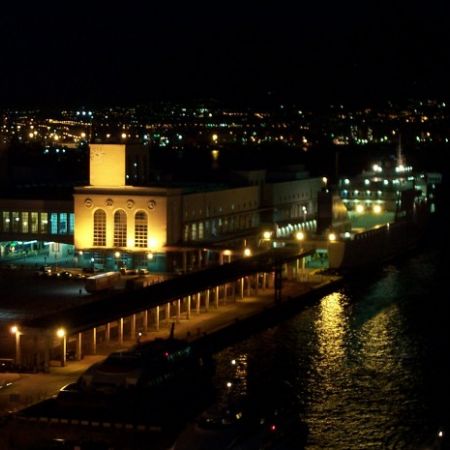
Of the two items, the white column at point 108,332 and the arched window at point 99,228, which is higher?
the arched window at point 99,228

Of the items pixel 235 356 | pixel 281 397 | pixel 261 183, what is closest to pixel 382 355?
pixel 235 356

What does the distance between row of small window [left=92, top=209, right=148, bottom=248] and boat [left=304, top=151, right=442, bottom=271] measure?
111 inches

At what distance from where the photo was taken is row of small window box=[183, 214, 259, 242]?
17.8 metres

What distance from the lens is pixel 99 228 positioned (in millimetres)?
17109

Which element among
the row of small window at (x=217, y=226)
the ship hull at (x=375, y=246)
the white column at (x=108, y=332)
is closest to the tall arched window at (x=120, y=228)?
the row of small window at (x=217, y=226)

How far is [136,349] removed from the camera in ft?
31.9

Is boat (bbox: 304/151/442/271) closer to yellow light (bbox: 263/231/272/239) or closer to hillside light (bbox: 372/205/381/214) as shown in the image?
hillside light (bbox: 372/205/381/214)

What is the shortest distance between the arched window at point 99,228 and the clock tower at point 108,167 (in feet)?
2.07

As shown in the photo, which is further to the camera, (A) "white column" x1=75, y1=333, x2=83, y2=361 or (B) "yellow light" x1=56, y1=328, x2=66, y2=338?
(A) "white column" x1=75, y1=333, x2=83, y2=361

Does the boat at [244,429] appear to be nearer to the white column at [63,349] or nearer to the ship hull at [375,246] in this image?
the white column at [63,349]

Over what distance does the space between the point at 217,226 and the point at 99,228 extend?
236 centimetres

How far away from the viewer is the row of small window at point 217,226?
1780cm

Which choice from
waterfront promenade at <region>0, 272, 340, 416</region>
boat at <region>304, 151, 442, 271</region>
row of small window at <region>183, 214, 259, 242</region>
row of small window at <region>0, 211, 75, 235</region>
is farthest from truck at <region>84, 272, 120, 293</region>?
boat at <region>304, 151, 442, 271</region>

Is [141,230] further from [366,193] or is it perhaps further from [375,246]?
[366,193]
